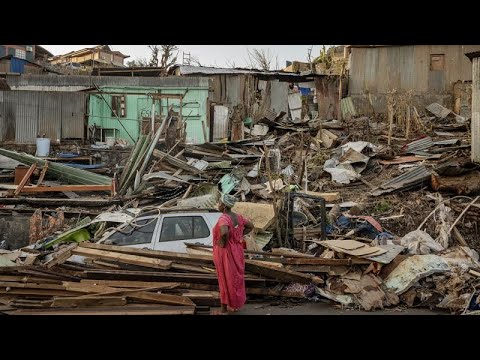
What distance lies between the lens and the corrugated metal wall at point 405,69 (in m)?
23.5

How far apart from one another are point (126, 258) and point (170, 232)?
3.76 feet

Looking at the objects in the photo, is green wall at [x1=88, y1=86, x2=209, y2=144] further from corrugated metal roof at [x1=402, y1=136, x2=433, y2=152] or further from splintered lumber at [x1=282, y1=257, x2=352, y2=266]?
splintered lumber at [x1=282, y1=257, x2=352, y2=266]

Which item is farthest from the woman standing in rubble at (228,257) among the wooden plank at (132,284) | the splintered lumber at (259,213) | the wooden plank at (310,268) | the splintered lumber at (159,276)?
the splintered lumber at (259,213)

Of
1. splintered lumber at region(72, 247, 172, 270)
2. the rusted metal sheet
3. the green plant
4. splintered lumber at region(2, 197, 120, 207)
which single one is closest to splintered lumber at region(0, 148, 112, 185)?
splintered lumber at region(2, 197, 120, 207)

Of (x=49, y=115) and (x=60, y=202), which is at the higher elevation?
(x=49, y=115)

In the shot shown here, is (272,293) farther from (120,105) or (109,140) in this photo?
(120,105)

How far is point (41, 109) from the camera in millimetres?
20422

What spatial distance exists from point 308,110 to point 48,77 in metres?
13.1

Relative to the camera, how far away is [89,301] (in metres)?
6.27

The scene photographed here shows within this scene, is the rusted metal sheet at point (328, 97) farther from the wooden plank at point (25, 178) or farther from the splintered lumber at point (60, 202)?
the wooden plank at point (25, 178)

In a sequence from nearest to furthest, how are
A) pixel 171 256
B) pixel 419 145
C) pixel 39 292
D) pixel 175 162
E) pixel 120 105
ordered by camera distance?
1. pixel 39 292
2. pixel 171 256
3. pixel 175 162
4. pixel 419 145
5. pixel 120 105

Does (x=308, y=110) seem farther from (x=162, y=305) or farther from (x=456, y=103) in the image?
(x=162, y=305)

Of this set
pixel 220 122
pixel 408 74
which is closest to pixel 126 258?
pixel 220 122
